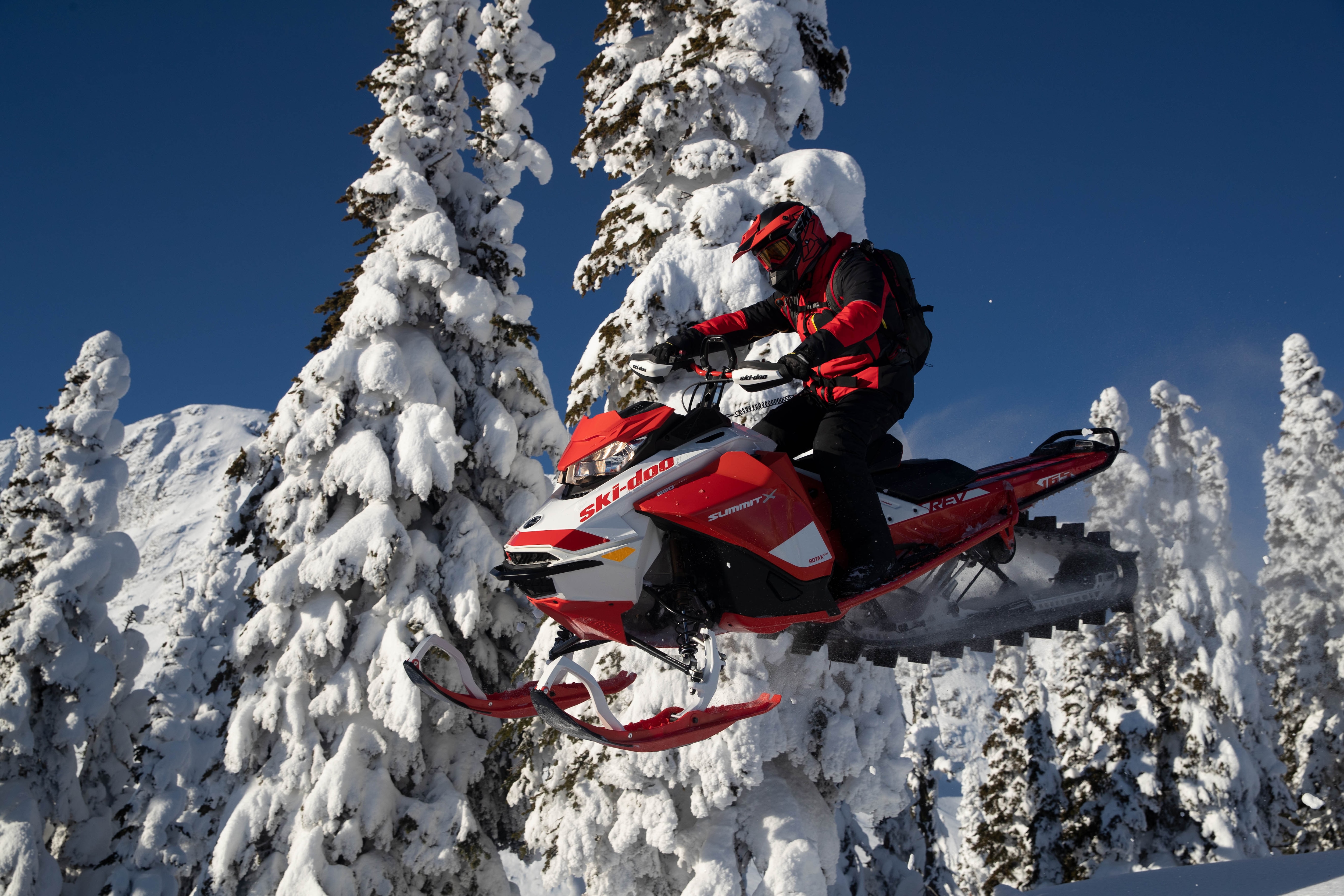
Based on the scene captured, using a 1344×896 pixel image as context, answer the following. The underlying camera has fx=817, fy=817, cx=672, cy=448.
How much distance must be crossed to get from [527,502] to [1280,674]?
67.1 feet

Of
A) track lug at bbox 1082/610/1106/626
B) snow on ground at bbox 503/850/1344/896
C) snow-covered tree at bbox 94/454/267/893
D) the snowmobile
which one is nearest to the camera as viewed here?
the snowmobile

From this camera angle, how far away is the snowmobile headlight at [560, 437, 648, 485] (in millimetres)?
4133

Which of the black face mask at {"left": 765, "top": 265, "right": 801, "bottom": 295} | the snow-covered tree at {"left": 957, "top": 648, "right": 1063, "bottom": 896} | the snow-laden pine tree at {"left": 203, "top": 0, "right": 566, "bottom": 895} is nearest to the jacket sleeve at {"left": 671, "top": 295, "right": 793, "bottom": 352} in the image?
the black face mask at {"left": 765, "top": 265, "right": 801, "bottom": 295}

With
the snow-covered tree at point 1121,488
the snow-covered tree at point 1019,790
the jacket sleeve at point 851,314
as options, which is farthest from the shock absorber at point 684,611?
the snow-covered tree at point 1019,790

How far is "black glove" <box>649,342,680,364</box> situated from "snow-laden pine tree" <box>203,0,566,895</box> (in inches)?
255

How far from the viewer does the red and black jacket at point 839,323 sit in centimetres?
432

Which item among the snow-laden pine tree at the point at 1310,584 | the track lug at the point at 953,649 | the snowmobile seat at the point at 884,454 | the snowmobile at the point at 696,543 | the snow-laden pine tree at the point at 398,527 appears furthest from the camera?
the snow-laden pine tree at the point at 1310,584

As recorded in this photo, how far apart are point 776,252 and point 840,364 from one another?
768 millimetres

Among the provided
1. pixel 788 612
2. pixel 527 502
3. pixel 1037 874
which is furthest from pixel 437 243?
pixel 1037 874

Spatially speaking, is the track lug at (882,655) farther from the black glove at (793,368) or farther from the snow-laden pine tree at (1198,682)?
the snow-laden pine tree at (1198,682)

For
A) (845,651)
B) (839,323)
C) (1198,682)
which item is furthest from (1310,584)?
(839,323)

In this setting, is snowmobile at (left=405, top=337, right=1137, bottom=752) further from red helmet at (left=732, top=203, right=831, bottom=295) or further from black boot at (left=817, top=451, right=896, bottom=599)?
red helmet at (left=732, top=203, right=831, bottom=295)

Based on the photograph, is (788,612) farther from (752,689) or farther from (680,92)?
(680,92)

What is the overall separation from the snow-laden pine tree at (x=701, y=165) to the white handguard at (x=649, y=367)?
2903mm
